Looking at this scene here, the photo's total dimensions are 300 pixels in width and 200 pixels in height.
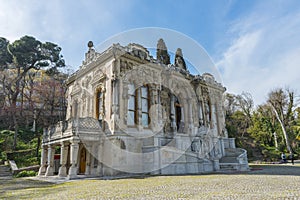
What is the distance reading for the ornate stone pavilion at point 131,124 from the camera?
12086 mm

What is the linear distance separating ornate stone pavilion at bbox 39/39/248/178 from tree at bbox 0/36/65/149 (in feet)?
37.9

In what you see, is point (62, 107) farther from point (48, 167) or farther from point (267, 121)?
point (267, 121)

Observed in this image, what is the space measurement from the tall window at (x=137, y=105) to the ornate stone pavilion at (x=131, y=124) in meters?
0.07

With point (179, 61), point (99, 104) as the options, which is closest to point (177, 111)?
point (179, 61)

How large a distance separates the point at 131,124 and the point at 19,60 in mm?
19660

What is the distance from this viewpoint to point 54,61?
2878 cm

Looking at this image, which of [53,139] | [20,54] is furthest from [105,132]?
[20,54]

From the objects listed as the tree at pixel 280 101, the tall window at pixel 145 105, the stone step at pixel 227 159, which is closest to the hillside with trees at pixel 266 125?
the tree at pixel 280 101

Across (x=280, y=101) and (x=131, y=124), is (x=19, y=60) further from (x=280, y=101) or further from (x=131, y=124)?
(x=280, y=101)

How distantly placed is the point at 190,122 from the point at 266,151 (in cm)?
1623

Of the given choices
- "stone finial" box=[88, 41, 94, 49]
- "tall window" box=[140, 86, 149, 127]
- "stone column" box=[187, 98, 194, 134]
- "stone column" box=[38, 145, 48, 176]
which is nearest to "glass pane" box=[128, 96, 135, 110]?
"tall window" box=[140, 86, 149, 127]

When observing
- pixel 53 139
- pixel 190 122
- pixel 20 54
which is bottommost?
pixel 53 139

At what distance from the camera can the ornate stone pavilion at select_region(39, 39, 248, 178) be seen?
1209 cm

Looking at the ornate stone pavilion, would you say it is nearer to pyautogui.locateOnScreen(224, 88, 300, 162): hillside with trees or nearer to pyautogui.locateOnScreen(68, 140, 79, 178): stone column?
pyautogui.locateOnScreen(68, 140, 79, 178): stone column
